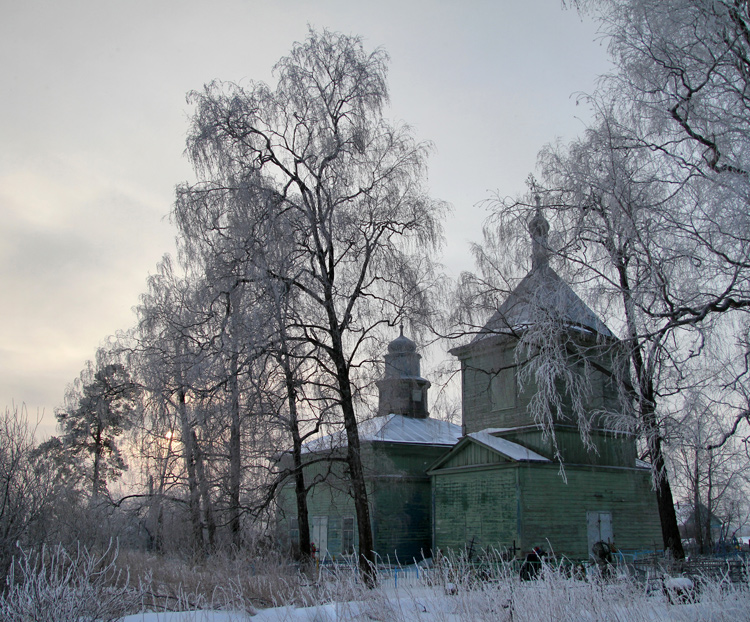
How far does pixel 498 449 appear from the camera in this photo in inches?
754

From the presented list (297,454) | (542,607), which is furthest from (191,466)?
(542,607)

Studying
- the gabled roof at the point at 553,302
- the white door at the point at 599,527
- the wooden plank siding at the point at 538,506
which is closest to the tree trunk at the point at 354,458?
the gabled roof at the point at 553,302

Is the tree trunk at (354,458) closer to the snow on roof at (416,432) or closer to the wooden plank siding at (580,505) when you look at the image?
the wooden plank siding at (580,505)

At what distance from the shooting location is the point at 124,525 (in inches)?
774

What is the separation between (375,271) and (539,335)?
4503mm

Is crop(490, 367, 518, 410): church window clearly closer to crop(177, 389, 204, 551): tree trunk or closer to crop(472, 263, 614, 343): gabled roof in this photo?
crop(472, 263, 614, 343): gabled roof

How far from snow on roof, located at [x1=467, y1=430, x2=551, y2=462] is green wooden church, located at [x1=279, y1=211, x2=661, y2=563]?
0.05 m

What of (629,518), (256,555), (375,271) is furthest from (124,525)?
(629,518)

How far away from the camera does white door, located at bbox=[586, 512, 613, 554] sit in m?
19.2

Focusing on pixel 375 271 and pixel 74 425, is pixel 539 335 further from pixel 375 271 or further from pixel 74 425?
pixel 74 425

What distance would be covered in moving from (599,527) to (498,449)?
4062 mm

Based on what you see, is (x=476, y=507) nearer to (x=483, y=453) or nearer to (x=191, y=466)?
(x=483, y=453)

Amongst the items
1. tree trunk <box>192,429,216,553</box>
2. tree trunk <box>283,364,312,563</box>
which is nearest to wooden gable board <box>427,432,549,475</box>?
tree trunk <box>283,364,312,563</box>

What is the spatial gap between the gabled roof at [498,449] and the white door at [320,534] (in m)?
5.70
